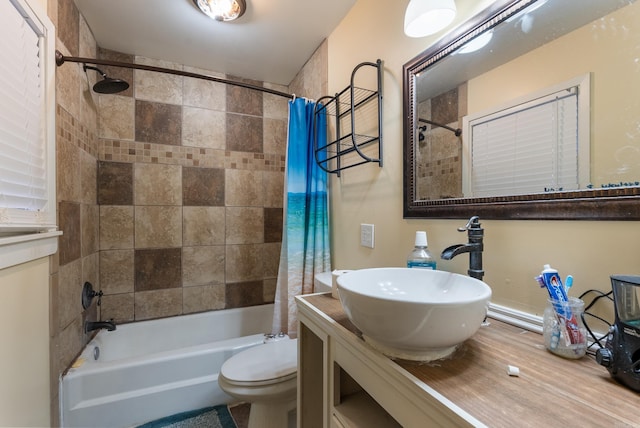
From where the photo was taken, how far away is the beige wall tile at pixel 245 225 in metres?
2.30

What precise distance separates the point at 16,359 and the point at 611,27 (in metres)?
1.98

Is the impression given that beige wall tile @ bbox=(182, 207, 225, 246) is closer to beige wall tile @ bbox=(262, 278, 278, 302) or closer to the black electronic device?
beige wall tile @ bbox=(262, 278, 278, 302)

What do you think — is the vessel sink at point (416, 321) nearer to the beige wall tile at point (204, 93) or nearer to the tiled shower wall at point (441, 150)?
the tiled shower wall at point (441, 150)

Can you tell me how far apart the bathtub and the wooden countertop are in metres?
1.42

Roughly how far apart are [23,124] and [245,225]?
1483 mm

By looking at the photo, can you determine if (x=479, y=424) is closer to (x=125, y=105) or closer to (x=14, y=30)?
(x=14, y=30)

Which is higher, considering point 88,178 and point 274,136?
point 274,136

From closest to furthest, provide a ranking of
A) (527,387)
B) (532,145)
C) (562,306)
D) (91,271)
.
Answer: (527,387) < (562,306) < (532,145) < (91,271)

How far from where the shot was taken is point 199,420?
4.94 ft

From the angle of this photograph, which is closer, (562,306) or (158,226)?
(562,306)

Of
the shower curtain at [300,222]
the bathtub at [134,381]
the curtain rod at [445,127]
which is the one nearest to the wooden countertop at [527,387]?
the curtain rod at [445,127]

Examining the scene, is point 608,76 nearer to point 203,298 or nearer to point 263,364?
point 263,364

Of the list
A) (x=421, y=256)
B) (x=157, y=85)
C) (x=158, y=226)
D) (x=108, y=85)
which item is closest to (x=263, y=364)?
(x=421, y=256)

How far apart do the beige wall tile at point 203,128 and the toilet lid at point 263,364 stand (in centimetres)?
161
